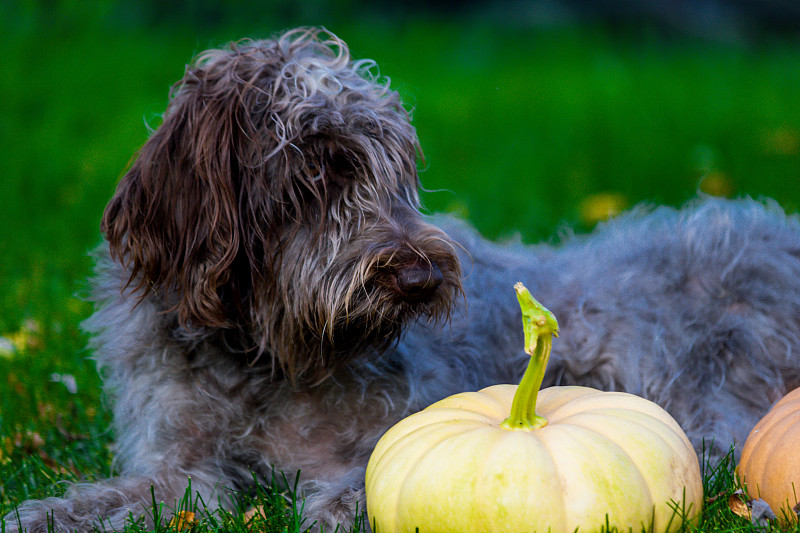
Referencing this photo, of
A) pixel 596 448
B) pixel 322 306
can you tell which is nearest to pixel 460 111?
pixel 322 306

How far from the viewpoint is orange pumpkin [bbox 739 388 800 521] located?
296 cm

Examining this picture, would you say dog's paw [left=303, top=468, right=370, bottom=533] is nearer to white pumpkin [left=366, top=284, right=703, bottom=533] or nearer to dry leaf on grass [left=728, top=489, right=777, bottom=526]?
white pumpkin [left=366, top=284, right=703, bottom=533]

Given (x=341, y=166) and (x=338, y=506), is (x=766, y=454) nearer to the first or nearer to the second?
(x=338, y=506)

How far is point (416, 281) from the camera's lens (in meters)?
3.09

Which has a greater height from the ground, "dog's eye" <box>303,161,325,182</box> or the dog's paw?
"dog's eye" <box>303,161,325,182</box>

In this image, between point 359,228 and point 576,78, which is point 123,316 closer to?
point 359,228

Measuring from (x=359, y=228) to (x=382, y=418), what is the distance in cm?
88

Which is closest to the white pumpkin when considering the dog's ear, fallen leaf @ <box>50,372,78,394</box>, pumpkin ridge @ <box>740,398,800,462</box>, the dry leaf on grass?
the dry leaf on grass

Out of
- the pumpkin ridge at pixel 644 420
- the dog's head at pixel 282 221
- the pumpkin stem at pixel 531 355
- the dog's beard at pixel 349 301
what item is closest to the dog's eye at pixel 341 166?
the dog's head at pixel 282 221

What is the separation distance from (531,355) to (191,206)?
1.41 m

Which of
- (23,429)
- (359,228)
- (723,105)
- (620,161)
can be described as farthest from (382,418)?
(723,105)

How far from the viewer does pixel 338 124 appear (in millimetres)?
3309

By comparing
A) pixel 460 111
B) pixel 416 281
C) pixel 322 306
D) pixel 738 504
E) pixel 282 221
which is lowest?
pixel 460 111

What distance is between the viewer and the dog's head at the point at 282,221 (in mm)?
3207
